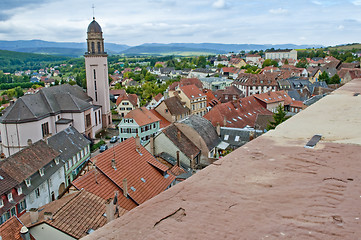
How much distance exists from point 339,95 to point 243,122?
37.8 m

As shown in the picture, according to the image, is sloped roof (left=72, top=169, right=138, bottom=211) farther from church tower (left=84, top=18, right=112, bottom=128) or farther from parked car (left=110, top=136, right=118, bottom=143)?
church tower (left=84, top=18, right=112, bottom=128)

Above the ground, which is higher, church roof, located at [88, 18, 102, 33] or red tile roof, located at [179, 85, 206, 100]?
church roof, located at [88, 18, 102, 33]

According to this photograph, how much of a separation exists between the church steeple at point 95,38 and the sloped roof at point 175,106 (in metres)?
15.2

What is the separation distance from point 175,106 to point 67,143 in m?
21.8

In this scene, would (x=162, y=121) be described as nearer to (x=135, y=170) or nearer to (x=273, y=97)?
(x=273, y=97)

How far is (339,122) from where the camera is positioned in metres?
4.90

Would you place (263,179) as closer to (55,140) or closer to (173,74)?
(55,140)

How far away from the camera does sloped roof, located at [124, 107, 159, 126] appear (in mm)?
43438

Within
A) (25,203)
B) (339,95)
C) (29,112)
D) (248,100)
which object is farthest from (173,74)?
(339,95)

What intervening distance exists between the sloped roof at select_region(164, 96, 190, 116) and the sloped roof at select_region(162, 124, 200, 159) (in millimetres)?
18790

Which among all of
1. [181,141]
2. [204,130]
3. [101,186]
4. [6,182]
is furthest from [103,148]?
[101,186]

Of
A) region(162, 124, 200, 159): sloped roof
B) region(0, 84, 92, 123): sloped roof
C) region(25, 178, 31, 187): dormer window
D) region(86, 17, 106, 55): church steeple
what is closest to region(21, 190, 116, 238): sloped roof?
region(25, 178, 31, 187): dormer window

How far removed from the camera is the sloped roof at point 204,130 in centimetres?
3193

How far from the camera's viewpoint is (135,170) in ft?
70.8
